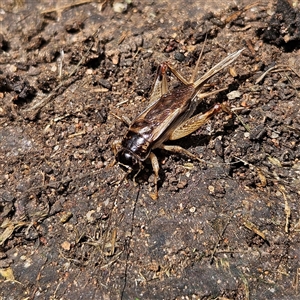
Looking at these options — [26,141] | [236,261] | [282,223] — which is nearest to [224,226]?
[236,261]

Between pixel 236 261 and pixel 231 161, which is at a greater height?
pixel 231 161

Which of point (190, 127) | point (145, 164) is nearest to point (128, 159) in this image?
point (145, 164)

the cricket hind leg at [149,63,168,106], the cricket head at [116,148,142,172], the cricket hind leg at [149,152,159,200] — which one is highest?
the cricket hind leg at [149,63,168,106]

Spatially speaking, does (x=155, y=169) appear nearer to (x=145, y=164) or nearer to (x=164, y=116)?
(x=145, y=164)

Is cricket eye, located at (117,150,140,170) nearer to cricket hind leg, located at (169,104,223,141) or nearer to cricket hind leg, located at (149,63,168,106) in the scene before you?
cricket hind leg, located at (169,104,223,141)

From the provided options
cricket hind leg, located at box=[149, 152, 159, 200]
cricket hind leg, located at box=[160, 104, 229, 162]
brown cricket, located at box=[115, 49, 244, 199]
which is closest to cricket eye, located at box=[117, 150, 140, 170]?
brown cricket, located at box=[115, 49, 244, 199]

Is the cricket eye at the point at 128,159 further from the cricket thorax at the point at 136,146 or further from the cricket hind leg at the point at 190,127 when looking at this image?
the cricket hind leg at the point at 190,127

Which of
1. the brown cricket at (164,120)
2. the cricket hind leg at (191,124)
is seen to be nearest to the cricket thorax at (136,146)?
the brown cricket at (164,120)

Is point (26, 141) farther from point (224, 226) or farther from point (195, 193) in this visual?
point (224, 226)
